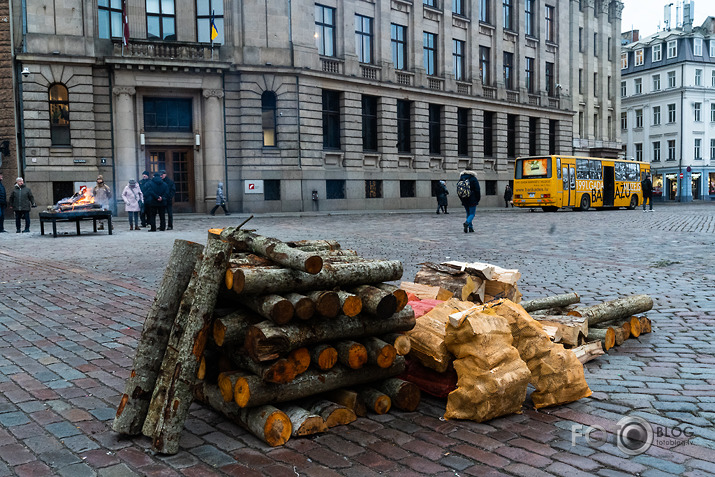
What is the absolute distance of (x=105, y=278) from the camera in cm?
952

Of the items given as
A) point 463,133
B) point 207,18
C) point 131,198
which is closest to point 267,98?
point 207,18

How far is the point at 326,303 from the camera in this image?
3.63 m

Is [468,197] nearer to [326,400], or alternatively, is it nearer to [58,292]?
[58,292]

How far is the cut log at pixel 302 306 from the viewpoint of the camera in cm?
355

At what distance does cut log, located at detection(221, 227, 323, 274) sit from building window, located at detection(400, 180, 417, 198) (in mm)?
35030

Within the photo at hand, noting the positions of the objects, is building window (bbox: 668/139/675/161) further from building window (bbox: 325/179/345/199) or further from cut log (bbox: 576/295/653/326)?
cut log (bbox: 576/295/653/326)

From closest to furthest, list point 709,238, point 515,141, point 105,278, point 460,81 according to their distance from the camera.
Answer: point 105,278, point 709,238, point 460,81, point 515,141

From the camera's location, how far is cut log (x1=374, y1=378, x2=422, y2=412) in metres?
3.95

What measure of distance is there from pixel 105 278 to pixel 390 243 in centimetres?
690

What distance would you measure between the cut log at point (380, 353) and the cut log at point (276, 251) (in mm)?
647

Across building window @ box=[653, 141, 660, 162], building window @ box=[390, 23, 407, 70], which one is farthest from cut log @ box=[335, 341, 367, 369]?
building window @ box=[653, 141, 660, 162]

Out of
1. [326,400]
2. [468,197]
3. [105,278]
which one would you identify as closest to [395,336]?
[326,400]

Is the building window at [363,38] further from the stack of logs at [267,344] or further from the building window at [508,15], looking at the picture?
the stack of logs at [267,344]

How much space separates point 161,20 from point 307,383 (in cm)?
3134
